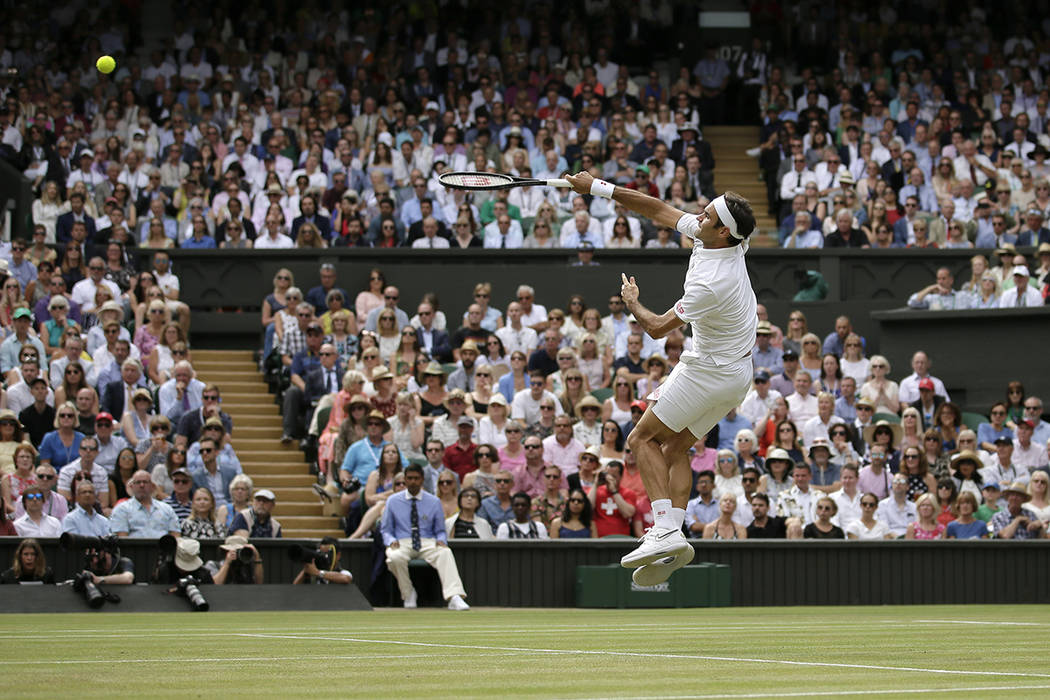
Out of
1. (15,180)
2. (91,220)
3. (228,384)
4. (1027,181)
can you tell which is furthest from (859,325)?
(15,180)

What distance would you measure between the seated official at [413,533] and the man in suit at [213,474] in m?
2.11

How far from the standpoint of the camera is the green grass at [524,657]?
6.14m

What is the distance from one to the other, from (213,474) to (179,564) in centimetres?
227

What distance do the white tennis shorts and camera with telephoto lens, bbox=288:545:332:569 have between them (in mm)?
5676

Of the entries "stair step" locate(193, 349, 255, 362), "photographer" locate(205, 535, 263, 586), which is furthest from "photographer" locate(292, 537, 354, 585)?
"stair step" locate(193, 349, 255, 362)

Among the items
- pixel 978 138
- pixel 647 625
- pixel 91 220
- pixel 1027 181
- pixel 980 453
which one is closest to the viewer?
pixel 647 625

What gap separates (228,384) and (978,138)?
12.8m

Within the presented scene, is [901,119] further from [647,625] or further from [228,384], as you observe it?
[647,625]

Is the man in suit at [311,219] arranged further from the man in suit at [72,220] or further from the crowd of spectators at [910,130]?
the crowd of spectators at [910,130]

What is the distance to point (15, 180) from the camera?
2189 centimetres

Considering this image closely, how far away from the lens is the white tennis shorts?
951 cm

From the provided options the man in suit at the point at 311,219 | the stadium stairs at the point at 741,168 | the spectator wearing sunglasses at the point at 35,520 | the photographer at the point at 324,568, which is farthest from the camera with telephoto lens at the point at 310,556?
the stadium stairs at the point at 741,168

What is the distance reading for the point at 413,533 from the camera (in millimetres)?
15047

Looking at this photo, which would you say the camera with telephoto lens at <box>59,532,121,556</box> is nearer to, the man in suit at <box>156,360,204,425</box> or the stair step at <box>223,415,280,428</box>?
the man in suit at <box>156,360,204,425</box>
